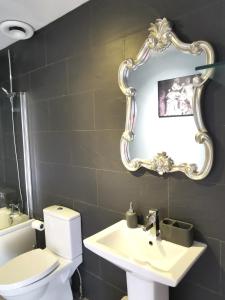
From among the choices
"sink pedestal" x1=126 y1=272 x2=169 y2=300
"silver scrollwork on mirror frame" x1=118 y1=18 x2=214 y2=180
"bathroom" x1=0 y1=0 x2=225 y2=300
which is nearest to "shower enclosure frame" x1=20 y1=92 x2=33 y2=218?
"bathroom" x1=0 y1=0 x2=225 y2=300

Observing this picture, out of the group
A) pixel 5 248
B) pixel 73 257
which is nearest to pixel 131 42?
pixel 73 257

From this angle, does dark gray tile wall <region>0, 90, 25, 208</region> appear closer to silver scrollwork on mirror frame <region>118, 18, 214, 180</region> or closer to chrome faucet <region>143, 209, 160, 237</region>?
silver scrollwork on mirror frame <region>118, 18, 214, 180</region>

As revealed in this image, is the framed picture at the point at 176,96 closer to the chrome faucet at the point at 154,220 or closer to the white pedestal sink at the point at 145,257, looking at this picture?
the chrome faucet at the point at 154,220

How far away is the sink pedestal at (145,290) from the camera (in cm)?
133

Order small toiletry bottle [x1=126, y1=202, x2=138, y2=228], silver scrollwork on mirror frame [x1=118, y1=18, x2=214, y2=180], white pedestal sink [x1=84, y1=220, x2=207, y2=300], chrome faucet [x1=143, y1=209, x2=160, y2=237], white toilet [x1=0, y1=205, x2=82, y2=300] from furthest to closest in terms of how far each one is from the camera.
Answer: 1. white toilet [x1=0, y1=205, x2=82, y2=300]
2. small toiletry bottle [x1=126, y1=202, x2=138, y2=228]
3. chrome faucet [x1=143, y1=209, x2=160, y2=237]
4. silver scrollwork on mirror frame [x1=118, y1=18, x2=214, y2=180]
5. white pedestal sink [x1=84, y1=220, x2=207, y2=300]

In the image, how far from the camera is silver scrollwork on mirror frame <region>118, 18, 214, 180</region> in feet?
4.17

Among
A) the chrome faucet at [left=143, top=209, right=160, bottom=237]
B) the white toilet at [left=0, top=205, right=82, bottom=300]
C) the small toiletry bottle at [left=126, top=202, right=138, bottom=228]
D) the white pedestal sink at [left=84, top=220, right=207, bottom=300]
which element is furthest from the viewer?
the white toilet at [left=0, top=205, right=82, bottom=300]

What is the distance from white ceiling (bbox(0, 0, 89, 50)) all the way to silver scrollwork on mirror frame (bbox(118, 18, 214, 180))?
73 cm

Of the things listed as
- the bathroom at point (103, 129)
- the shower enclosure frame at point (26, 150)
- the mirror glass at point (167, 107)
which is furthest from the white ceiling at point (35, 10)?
the mirror glass at point (167, 107)

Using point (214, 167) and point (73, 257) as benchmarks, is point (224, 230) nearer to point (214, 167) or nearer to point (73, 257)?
point (214, 167)

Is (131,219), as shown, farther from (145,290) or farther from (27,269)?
(27,269)

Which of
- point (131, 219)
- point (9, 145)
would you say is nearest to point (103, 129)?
point (131, 219)

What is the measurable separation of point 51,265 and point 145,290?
2.77 feet

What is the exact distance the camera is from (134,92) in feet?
5.12
